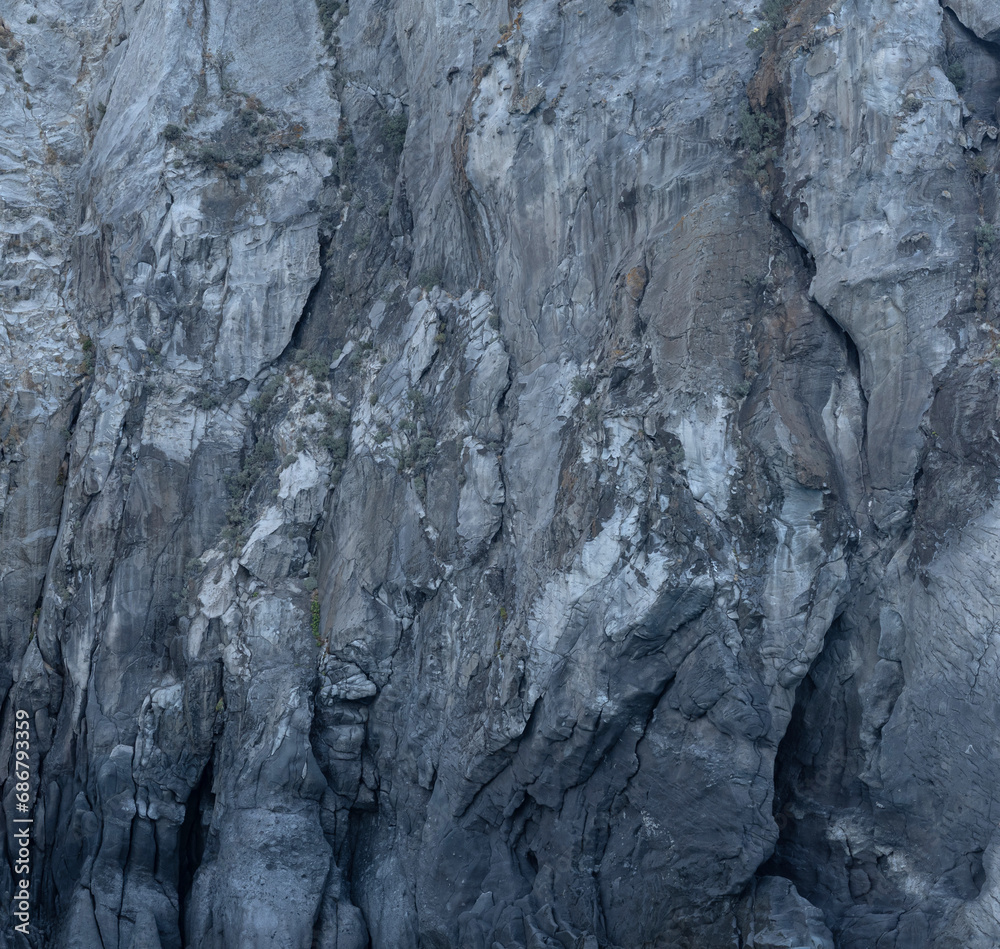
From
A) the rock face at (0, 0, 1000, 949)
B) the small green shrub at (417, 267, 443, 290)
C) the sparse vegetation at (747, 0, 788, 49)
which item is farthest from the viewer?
the small green shrub at (417, 267, 443, 290)

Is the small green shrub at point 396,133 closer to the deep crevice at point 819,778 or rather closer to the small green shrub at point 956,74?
the small green shrub at point 956,74

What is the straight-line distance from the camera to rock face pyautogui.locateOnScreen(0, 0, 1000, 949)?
14.2m

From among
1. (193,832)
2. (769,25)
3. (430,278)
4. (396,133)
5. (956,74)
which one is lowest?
(193,832)

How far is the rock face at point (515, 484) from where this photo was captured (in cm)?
1417

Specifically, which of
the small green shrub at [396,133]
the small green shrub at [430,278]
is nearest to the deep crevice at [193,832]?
the small green shrub at [430,278]

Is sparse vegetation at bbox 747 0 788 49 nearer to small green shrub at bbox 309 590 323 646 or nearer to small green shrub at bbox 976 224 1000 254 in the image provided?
small green shrub at bbox 976 224 1000 254

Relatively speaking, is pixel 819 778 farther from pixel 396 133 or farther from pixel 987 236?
pixel 396 133

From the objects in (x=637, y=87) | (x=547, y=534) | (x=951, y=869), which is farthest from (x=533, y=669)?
(x=637, y=87)

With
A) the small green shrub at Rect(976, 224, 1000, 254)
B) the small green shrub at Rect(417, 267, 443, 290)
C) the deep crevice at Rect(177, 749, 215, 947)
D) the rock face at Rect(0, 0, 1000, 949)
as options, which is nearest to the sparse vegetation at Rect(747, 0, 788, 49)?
the rock face at Rect(0, 0, 1000, 949)

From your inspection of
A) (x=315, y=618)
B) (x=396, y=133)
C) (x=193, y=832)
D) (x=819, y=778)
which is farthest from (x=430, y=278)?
(x=193, y=832)

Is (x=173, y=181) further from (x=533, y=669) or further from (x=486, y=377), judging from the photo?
(x=533, y=669)

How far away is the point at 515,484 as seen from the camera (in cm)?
1681

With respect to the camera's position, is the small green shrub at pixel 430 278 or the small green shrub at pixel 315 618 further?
the small green shrub at pixel 430 278

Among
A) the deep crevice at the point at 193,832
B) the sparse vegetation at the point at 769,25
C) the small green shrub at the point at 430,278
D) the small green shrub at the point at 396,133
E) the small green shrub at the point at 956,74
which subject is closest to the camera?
the small green shrub at the point at 956,74
